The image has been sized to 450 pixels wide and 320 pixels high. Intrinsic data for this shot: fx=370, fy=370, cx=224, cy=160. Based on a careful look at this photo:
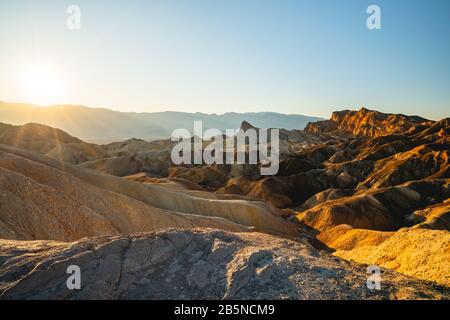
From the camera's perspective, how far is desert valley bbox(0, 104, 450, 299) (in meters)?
5.50

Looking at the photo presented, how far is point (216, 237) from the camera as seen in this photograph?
717 centimetres

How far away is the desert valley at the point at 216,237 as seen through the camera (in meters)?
5.50

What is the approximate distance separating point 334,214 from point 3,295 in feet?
130

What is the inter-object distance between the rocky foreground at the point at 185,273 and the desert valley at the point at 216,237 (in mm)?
19

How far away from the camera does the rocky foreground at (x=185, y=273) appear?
5.32 metres

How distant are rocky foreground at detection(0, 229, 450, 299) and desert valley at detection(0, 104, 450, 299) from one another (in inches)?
0.7

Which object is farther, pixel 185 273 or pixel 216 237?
pixel 216 237

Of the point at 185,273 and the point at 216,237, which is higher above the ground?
Result: the point at 216,237

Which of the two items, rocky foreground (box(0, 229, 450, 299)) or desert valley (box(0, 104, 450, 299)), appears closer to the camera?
rocky foreground (box(0, 229, 450, 299))

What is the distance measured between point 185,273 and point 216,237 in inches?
56.7

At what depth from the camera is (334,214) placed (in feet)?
136

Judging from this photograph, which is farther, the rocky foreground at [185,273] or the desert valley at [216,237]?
the desert valley at [216,237]
